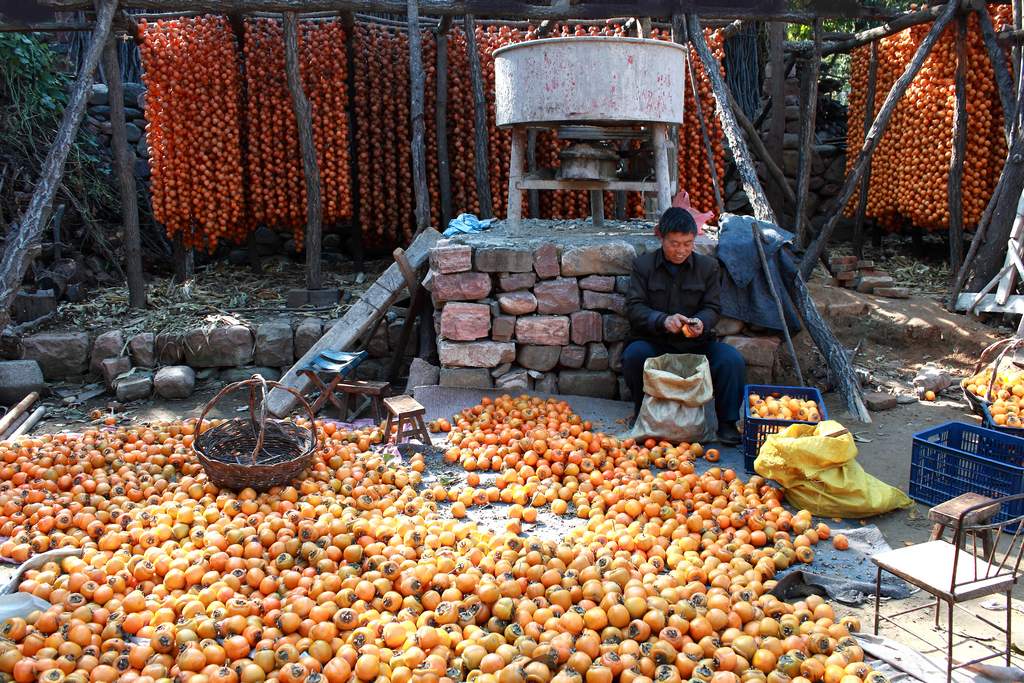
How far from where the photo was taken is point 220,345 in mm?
6430

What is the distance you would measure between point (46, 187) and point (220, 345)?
1.61 metres

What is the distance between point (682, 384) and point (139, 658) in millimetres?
3076

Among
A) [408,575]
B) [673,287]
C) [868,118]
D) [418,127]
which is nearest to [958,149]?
[868,118]

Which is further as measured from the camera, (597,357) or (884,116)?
(884,116)

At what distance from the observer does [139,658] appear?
265cm

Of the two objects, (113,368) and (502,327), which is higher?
(502,327)

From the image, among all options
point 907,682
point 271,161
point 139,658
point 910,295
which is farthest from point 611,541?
point 910,295

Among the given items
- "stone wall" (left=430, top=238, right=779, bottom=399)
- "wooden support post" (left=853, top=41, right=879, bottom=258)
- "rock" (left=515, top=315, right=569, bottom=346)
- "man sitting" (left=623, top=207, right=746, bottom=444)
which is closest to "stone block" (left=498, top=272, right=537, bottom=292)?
"stone wall" (left=430, top=238, right=779, bottom=399)

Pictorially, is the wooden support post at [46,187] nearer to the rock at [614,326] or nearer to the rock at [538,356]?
the rock at [538,356]

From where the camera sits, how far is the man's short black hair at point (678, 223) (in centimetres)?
498

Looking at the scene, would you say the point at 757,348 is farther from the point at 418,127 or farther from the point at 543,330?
the point at 418,127

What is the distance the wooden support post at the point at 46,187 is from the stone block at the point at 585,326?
3.66m

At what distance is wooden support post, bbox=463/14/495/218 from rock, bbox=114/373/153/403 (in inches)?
121

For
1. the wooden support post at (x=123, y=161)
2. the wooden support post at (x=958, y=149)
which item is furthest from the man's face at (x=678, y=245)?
the wooden support post at (x=123, y=161)
